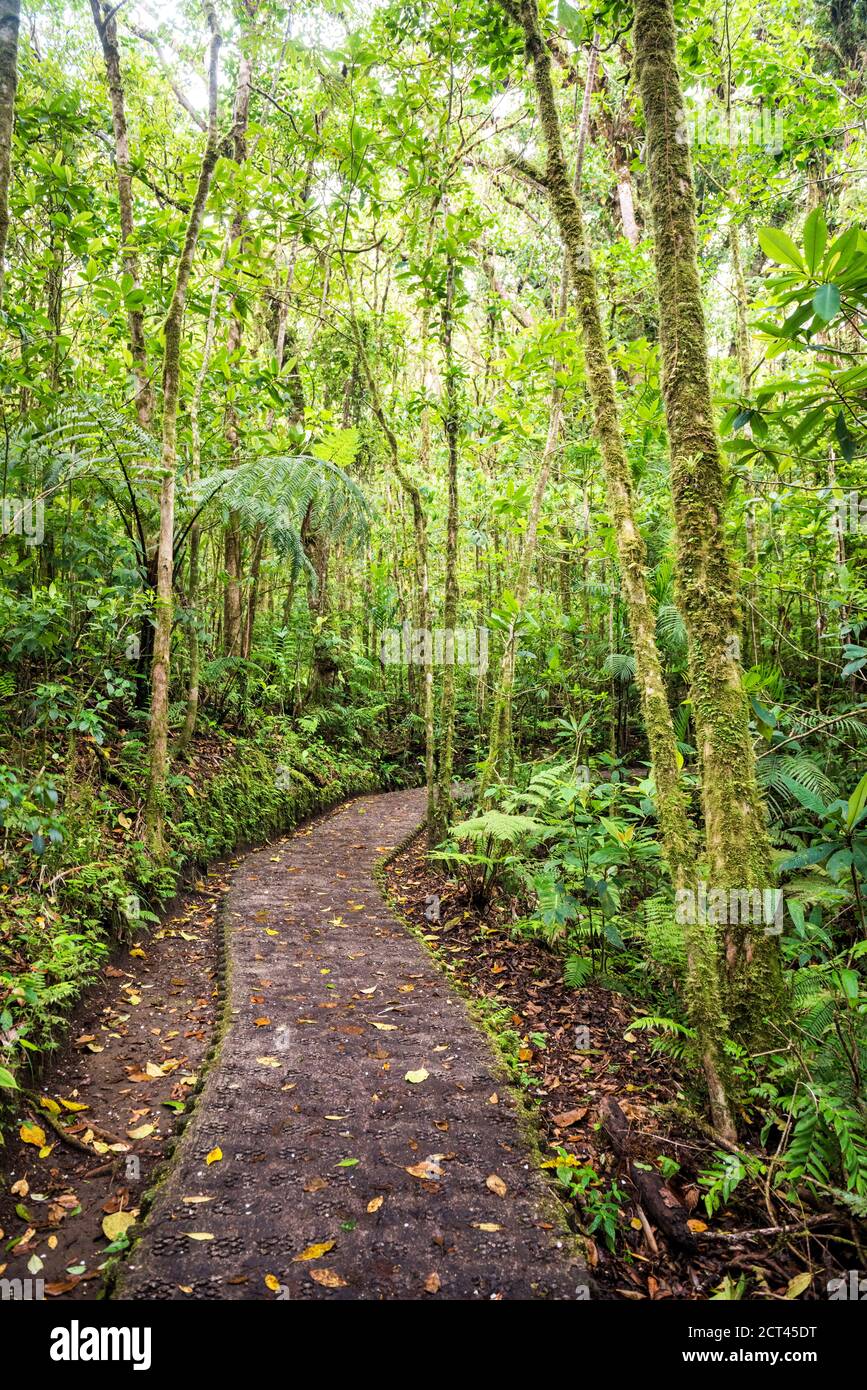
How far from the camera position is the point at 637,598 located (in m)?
3.28

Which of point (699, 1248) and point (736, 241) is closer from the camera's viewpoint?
point (699, 1248)

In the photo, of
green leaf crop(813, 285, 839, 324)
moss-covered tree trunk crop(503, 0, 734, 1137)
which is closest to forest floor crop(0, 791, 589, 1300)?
moss-covered tree trunk crop(503, 0, 734, 1137)

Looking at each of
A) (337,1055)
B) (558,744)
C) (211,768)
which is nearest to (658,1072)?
(337,1055)

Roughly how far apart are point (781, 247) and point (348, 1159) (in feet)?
11.8

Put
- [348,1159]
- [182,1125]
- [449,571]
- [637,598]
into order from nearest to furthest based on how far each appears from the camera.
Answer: [348,1159] < [182,1125] < [637,598] < [449,571]

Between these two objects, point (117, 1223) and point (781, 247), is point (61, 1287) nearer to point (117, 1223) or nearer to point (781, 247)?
point (117, 1223)

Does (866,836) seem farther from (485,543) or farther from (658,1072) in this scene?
(485,543)

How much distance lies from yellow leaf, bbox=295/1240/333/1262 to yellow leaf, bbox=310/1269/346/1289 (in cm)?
6

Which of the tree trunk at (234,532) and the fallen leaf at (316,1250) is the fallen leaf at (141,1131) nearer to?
the fallen leaf at (316,1250)

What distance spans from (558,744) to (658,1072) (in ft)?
23.8

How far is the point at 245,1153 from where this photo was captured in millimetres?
2768

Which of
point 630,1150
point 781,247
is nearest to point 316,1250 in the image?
point 630,1150

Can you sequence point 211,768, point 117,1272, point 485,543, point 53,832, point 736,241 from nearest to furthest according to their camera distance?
point 117,1272 < point 53,832 < point 736,241 < point 211,768 < point 485,543

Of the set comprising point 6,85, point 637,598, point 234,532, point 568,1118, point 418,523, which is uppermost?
point 6,85
